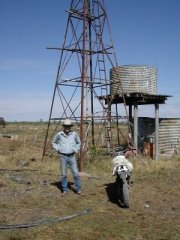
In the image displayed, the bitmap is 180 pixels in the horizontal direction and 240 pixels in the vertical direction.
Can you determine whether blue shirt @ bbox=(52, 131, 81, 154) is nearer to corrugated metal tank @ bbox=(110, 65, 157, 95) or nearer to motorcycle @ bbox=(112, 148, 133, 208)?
motorcycle @ bbox=(112, 148, 133, 208)

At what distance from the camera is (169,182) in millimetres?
12164

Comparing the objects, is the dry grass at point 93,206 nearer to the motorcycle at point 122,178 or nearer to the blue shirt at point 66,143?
the motorcycle at point 122,178

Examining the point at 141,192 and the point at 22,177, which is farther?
the point at 22,177

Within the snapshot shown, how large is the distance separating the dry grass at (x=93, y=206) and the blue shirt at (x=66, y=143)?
43.4 inches

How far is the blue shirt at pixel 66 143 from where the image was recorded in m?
9.88

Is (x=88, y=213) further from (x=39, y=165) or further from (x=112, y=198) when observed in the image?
(x=39, y=165)

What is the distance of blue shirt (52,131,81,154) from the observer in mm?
9875

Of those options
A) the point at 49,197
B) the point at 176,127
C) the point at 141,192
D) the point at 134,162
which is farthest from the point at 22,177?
the point at 176,127

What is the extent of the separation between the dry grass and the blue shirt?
1102mm

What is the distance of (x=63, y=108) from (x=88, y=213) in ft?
30.1

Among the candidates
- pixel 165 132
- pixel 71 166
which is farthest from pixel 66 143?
pixel 165 132

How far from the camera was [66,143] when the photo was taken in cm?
990

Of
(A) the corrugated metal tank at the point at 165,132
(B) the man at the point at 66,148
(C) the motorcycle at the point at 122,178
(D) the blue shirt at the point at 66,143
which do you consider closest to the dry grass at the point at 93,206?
(C) the motorcycle at the point at 122,178

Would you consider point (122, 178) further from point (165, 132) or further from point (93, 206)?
point (165, 132)
